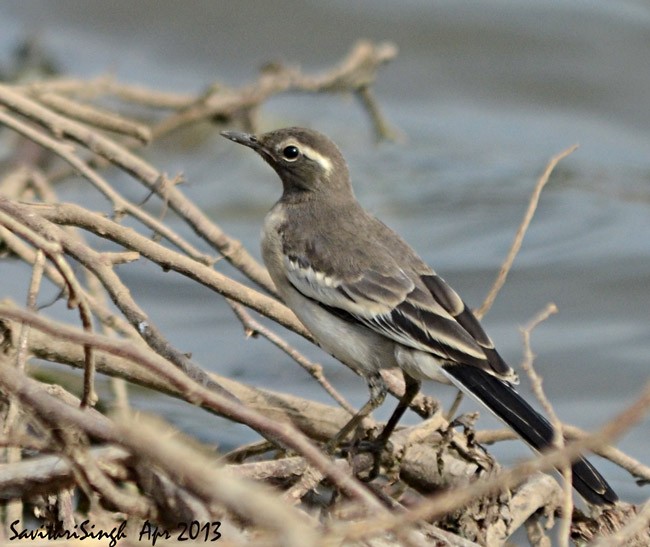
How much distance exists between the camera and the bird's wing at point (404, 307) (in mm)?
6168

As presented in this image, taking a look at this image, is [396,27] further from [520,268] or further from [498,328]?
[498,328]

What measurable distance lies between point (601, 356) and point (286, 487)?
17.3 feet

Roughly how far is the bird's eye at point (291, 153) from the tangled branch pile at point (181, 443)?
63 cm

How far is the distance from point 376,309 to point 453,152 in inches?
308

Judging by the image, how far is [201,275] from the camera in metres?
6.06

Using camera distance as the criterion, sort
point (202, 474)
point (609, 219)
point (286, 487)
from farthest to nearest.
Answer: point (609, 219) < point (286, 487) < point (202, 474)

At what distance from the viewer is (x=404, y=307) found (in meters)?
6.43

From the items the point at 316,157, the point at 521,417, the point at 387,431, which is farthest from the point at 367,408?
the point at 316,157

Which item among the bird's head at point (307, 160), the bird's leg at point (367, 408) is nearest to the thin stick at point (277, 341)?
the bird's leg at point (367, 408)

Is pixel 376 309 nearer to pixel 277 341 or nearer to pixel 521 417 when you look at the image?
pixel 277 341

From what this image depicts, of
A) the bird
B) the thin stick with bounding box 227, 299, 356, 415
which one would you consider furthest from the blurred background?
the thin stick with bounding box 227, 299, 356, 415

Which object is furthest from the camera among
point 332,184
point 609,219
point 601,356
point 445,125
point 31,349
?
point 445,125

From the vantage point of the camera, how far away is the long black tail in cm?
545

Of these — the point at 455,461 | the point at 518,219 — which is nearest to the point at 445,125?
the point at 518,219
